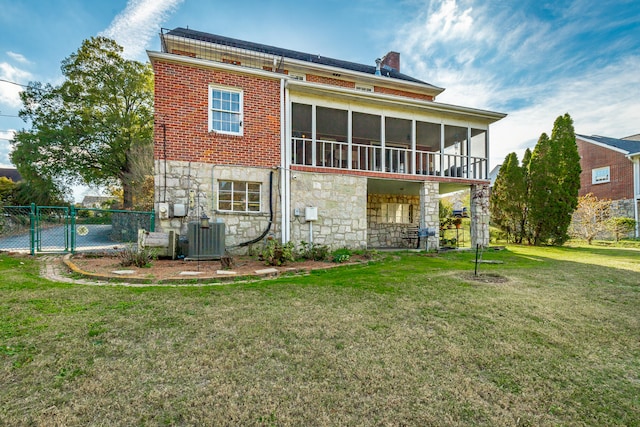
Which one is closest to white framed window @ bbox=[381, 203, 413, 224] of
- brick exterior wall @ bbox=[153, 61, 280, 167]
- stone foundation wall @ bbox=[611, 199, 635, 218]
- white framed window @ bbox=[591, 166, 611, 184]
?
brick exterior wall @ bbox=[153, 61, 280, 167]

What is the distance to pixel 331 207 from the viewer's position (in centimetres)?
926

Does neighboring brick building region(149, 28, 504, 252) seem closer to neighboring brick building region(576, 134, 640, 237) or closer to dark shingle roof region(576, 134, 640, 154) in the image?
neighboring brick building region(576, 134, 640, 237)

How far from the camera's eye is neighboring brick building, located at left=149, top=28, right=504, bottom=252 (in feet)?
26.1

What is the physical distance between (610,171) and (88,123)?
3327cm

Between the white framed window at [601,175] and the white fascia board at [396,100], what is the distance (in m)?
14.9

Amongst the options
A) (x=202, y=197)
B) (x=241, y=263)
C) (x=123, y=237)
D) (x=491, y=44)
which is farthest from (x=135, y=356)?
(x=491, y=44)

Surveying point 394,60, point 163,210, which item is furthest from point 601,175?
point 163,210

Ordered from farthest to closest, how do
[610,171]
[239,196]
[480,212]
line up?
1. [610,171]
2. [480,212]
3. [239,196]

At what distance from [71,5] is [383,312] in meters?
12.7

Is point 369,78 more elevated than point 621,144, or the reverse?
point 369,78

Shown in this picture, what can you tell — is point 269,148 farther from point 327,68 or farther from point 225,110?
point 327,68

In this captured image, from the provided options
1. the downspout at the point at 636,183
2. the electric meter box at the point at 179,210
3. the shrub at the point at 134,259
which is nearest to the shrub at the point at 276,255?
the shrub at the point at 134,259

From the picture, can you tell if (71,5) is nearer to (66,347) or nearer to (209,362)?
(66,347)

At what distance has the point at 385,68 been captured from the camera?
15.7m
